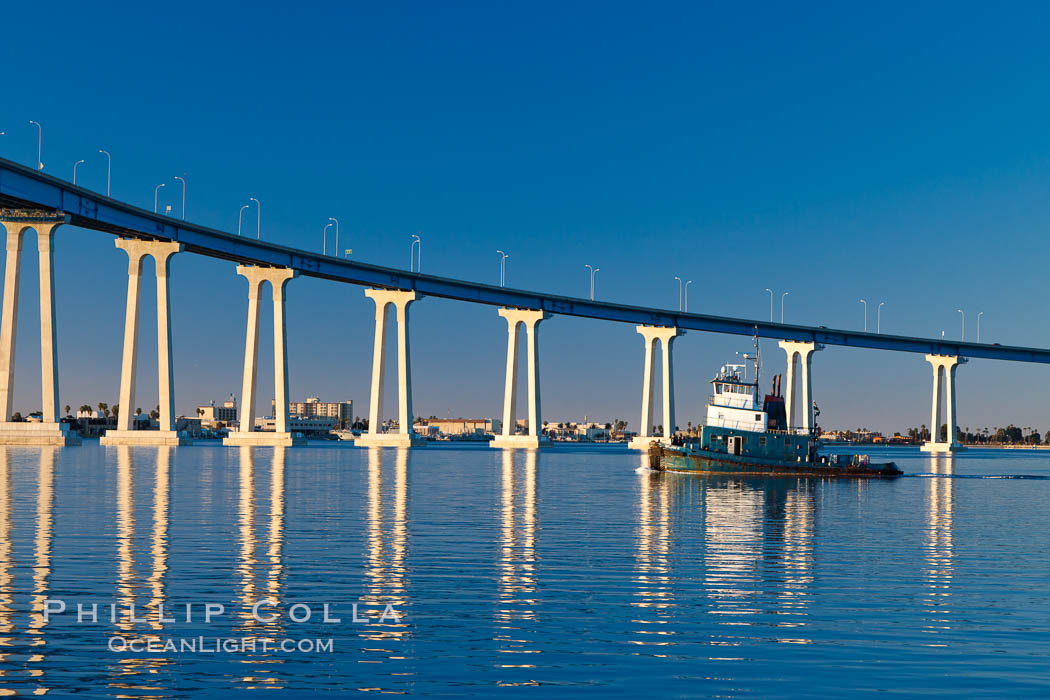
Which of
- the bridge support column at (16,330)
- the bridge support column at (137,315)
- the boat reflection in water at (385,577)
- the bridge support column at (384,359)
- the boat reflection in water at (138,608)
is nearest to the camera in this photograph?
the boat reflection in water at (138,608)

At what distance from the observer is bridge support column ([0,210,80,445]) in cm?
12106

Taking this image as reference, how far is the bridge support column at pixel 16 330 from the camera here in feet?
397

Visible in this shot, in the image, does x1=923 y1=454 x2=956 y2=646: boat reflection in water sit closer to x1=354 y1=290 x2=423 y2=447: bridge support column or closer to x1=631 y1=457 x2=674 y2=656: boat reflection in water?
x1=631 y1=457 x2=674 y2=656: boat reflection in water

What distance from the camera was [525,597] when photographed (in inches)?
935

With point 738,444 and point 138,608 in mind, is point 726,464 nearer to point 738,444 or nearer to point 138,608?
point 738,444

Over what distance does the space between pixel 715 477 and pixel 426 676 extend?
71080 millimetres

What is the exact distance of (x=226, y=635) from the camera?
1916 centimetres

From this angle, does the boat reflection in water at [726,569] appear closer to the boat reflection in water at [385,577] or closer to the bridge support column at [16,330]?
the boat reflection in water at [385,577]

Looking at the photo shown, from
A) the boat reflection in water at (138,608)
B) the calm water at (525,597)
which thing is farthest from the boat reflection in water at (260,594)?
the boat reflection in water at (138,608)

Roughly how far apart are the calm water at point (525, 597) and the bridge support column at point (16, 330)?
79217 mm

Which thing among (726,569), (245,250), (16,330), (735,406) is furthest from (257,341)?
(726,569)

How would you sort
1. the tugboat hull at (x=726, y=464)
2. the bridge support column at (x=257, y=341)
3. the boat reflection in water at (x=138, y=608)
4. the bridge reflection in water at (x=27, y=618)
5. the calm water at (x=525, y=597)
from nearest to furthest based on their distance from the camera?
the bridge reflection in water at (x=27, y=618) → the boat reflection in water at (x=138, y=608) → the calm water at (x=525, y=597) → the tugboat hull at (x=726, y=464) → the bridge support column at (x=257, y=341)

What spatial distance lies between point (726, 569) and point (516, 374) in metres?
157

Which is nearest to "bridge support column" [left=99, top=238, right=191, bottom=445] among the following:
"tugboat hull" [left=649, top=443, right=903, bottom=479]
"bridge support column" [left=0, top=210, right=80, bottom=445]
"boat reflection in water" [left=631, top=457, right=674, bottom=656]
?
"bridge support column" [left=0, top=210, right=80, bottom=445]
